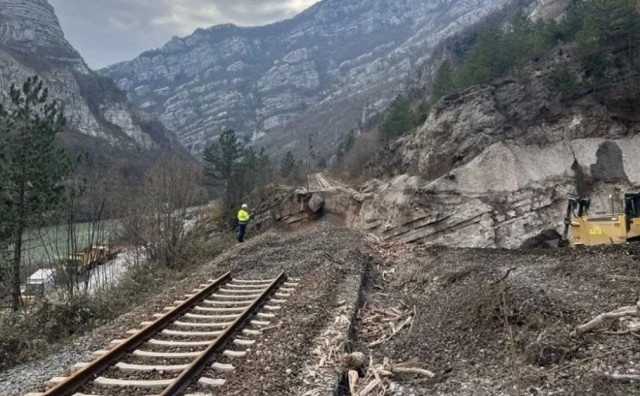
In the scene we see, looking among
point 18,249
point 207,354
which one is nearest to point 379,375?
point 207,354

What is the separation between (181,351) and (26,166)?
19.8 metres

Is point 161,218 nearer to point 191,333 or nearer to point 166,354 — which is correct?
point 191,333

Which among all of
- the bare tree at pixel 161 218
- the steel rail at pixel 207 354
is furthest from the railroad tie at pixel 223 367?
the bare tree at pixel 161 218

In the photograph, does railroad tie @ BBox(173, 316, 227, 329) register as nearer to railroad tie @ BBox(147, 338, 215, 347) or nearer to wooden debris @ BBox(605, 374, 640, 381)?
railroad tie @ BBox(147, 338, 215, 347)

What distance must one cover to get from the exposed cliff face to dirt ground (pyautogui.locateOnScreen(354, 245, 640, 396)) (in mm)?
6230

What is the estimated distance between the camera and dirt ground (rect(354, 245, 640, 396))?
5898 millimetres

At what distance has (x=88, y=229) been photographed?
75.6 ft

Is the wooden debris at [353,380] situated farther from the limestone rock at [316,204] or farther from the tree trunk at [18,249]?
the limestone rock at [316,204]

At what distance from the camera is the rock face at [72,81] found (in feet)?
430

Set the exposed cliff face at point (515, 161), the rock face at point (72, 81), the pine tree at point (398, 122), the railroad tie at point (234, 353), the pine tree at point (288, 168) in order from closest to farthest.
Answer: the railroad tie at point (234, 353) < the exposed cliff face at point (515, 161) < the pine tree at point (398, 122) < the pine tree at point (288, 168) < the rock face at point (72, 81)

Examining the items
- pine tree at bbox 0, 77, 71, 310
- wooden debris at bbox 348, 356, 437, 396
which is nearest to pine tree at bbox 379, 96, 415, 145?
pine tree at bbox 0, 77, 71, 310

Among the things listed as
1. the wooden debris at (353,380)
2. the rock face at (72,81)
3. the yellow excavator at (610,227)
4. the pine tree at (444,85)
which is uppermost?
the rock face at (72,81)

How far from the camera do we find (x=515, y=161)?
838 inches

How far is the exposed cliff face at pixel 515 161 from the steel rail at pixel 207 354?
11457 mm
